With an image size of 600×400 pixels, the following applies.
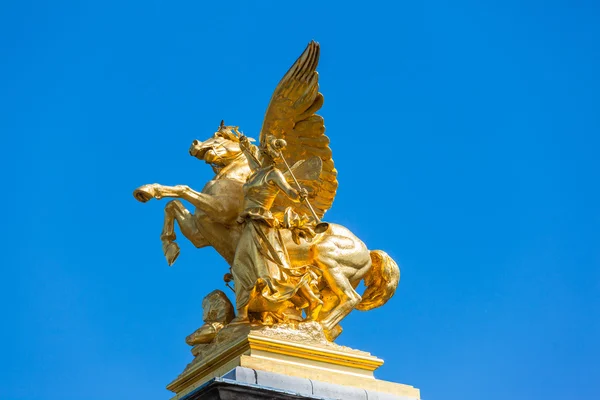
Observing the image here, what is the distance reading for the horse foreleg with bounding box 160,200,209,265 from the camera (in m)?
15.1

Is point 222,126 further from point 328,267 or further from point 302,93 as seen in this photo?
point 328,267

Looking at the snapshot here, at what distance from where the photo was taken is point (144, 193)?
47.1 feet

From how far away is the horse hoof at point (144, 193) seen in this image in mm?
14320

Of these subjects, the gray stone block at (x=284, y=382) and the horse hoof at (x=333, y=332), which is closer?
the gray stone block at (x=284, y=382)

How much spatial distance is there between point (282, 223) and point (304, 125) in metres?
1.42

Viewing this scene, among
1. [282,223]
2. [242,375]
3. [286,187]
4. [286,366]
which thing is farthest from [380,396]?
[286,187]

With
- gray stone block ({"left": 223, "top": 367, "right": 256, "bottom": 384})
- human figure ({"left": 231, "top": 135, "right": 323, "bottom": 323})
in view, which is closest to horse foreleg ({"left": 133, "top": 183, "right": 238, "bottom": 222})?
human figure ({"left": 231, "top": 135, "right": 323, "bottom": 323})

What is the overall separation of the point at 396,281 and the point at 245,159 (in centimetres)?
253

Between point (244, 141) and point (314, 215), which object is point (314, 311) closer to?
point (314, 215)

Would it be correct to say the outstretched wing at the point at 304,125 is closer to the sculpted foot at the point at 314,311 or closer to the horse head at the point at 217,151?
the horse head at the point at 217,151

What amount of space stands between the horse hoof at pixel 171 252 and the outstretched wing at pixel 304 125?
137 centimetres

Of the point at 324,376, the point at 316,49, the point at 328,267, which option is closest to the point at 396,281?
the point at 328,267

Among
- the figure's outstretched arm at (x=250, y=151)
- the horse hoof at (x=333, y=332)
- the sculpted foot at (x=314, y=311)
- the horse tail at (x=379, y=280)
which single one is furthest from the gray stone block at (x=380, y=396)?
the figure's outstretched arm at (x=250, y=151)

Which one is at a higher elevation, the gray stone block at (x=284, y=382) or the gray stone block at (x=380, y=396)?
the gray stone block at (x=380, y=396)
